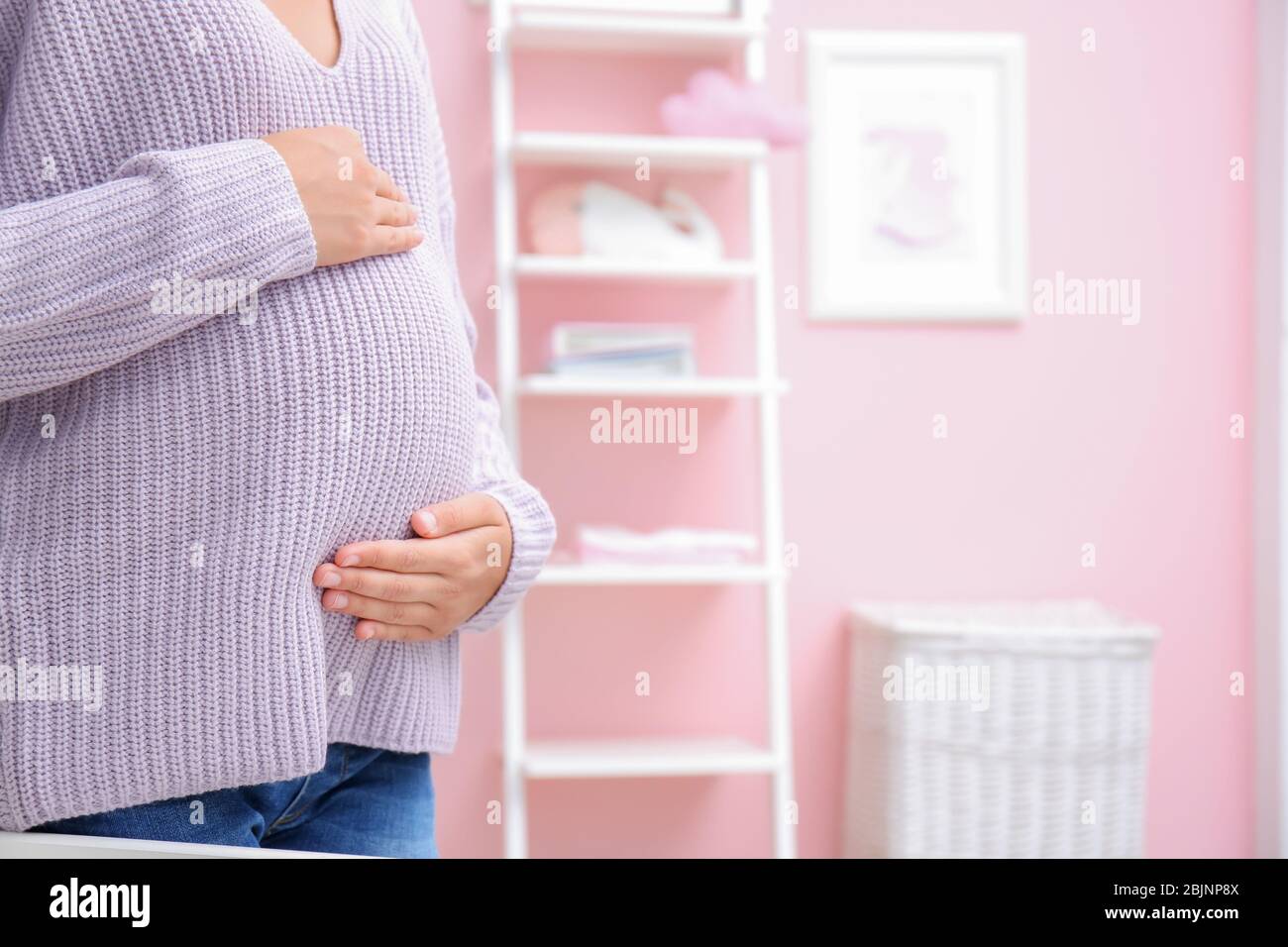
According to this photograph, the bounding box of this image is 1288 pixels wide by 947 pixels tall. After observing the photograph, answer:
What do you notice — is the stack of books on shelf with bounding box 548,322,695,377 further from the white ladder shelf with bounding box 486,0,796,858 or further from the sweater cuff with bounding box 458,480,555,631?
the sweater cuff with bounding box 458,480,555,631

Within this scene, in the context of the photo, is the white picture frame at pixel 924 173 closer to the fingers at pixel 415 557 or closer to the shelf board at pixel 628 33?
the shelf board at pixel 628 33

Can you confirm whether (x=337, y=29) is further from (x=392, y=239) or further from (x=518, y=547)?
(x=518, y=547)

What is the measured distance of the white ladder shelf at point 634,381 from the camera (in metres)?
1.93

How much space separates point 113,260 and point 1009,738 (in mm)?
1694

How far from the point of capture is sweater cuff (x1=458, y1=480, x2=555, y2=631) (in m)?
0.76

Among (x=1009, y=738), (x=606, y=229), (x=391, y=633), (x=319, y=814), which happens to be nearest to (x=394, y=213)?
(x=391, y=633)

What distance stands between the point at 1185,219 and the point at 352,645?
211cm

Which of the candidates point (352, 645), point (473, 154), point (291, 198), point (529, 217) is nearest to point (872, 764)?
point (529, 217)

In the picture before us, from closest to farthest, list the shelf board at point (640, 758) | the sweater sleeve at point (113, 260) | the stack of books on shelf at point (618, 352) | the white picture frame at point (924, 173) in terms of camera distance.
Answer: the sweater sleeve at point (113, 260) < the shelf board at point (640, 758) < the stack of books on shelf at point (618, 352) < the white picture frame at point (924, 173)

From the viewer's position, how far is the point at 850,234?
89.7 inches

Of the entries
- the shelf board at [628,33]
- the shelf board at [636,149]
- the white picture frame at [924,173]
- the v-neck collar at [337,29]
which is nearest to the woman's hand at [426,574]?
the v-neck collar at [337,29]

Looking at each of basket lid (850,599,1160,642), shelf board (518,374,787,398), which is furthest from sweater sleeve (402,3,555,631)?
basket lid (850,599,1160,642)

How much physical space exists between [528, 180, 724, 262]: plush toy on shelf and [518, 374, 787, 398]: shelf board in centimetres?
21
